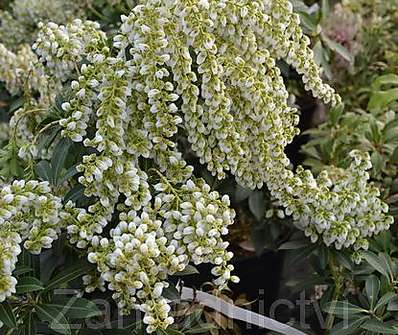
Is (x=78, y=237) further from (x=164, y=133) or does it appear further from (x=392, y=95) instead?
(x=392, y=95)

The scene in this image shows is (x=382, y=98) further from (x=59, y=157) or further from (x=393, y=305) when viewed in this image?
(x=59, y=157)

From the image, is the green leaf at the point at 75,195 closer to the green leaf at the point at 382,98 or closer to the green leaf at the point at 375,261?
the green leaf at the point at 375,261

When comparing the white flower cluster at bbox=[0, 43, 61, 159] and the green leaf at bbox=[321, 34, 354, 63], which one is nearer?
the white flower cluster at bbox=[0, 43, 61, 159]

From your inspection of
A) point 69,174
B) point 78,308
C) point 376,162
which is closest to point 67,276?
point 78,308

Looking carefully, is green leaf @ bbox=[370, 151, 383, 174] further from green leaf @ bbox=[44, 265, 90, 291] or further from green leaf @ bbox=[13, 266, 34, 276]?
green leaf @ bbox=[13, 266, 34, 276]

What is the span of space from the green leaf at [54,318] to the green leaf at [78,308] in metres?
0.01

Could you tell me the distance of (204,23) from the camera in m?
1.20

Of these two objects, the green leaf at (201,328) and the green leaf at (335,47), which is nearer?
the green leaf at (201,328)

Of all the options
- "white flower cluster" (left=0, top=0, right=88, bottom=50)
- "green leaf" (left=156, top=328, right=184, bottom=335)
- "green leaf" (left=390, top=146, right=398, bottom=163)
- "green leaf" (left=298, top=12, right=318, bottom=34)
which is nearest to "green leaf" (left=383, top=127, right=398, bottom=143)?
"green leaf" (left=390, top=146, right=398, bottom=163)

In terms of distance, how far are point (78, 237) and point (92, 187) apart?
93mm

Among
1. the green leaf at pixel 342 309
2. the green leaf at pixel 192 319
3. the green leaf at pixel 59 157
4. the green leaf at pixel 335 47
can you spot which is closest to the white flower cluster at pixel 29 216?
the green leaf at pixel 59 157

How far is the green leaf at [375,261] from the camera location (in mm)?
1447

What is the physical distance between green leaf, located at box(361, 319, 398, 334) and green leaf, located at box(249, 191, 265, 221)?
0.52 metres

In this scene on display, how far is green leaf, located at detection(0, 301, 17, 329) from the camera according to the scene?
114 centimetres
